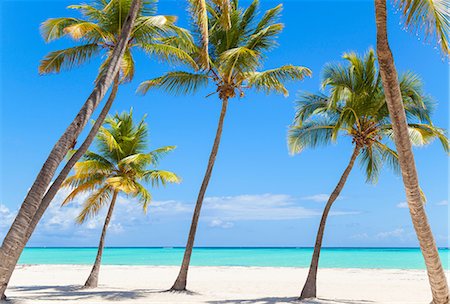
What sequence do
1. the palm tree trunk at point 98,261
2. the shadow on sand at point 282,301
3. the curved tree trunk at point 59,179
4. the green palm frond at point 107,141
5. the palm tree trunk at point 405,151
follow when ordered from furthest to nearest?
the palm tree trunk at point 98,261 < the green palm frond at point 107,141 < the shadow on sand at point 282,301 < the curved tree trunk at point 59,179 < the palm tree trunk at point 405,151

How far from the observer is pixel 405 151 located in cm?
759

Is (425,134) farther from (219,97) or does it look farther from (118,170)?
(118,170)

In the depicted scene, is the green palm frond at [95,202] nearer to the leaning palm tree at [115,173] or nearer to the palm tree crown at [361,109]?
the leaning palm tree at [115,173]

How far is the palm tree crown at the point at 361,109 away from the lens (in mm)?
12844

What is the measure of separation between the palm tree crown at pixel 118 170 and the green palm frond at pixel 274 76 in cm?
398

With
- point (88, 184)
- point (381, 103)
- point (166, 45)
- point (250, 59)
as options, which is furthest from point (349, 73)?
point (88, 184)

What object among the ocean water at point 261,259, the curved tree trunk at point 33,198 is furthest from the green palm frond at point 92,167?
the ocean water at point 261,259

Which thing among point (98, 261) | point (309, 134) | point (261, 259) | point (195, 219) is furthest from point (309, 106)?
point (261, 259)

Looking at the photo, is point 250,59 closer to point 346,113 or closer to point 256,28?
point 256,28

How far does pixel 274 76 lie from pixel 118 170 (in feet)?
21.5

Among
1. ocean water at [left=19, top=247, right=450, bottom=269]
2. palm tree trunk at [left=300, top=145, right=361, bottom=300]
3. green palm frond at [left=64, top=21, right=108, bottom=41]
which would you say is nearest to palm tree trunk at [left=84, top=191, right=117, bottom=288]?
green palm frond at [left=64, top=21, right=108, bottom=41]

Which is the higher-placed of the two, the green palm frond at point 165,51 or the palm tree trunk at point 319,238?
the green palm frond at point 165,51

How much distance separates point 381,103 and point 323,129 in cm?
203

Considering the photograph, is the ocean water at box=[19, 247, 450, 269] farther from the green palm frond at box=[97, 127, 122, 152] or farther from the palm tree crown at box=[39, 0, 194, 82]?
the palm tree crown at box=[39, 0, 194, 82]
